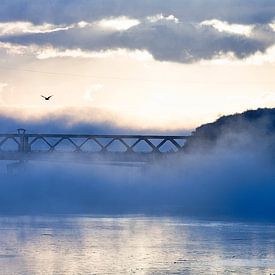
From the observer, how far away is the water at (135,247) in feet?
245

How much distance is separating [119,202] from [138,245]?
84480 millimetres

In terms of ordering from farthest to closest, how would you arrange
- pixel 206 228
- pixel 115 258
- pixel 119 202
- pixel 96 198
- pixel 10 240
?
1. pixel 96 198
2. pixel 119 202
3. pixel 206 228
4. pixel 10 240
5. pixel 115 258

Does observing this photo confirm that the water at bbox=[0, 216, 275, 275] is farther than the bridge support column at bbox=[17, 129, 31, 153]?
No

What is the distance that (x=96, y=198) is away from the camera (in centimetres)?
18550

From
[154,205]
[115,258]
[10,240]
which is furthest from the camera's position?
[154,205]

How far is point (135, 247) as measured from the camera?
8694cm

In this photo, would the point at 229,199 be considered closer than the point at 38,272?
No

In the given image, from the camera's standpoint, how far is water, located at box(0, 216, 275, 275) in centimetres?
7481

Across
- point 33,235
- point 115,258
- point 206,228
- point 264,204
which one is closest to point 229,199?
point 264,204

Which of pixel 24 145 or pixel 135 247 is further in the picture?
pixel 24 145

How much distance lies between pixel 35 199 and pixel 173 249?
99.5 m

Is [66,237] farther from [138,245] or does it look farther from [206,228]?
[206,228]

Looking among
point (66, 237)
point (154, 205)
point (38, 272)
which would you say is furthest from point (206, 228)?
point (154, 205)

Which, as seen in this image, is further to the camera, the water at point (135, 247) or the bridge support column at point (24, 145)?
the bridge support column at point (24, 145)
